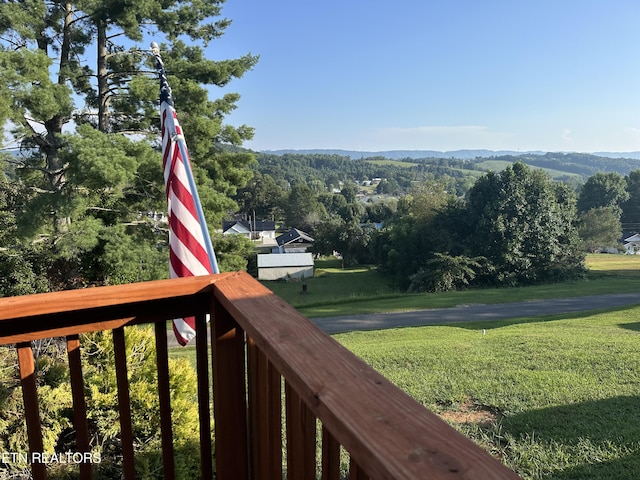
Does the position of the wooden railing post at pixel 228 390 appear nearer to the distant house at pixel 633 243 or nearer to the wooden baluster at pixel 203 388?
the wooden baluster at pixel 203 388

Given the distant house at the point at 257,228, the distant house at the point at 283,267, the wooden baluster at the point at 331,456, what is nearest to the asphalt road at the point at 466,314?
the wooden baluster at the point at 331,456

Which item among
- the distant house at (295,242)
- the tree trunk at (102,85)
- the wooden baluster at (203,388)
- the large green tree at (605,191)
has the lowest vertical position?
the distant house at (295,242)

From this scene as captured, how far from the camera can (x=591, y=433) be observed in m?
3.78

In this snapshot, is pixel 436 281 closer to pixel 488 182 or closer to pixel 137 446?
pixel 488 182

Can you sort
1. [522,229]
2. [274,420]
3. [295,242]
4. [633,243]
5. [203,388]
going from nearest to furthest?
[274,420] → [203,388] → [522,229] → [295,242] → [633,243]

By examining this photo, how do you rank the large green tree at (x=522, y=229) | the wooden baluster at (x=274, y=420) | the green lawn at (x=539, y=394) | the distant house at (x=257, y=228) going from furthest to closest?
the distant house at (x=257, y=228) < the large green tree at (x=522, y=229) < the green lawn at (x=539, y=394) < the wooden baluster at (x=274, y=420)

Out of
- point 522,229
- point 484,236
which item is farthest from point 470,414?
point 522,229

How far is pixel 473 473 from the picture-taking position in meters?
0.56

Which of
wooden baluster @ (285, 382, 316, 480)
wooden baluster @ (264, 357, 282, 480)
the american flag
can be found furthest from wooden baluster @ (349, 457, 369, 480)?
the american flag

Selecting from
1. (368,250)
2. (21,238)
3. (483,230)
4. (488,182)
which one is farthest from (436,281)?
(21,238)

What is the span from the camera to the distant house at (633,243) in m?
53.1

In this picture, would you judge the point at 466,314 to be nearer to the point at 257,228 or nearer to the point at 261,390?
the point at 261,390

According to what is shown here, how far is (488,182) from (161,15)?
23.9m

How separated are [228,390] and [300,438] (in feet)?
1.87
